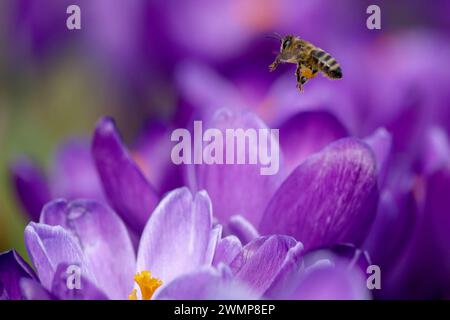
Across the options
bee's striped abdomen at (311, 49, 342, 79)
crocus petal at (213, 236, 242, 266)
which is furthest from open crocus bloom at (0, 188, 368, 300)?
bee's striped abdomen at (311, 49, 342, 79)

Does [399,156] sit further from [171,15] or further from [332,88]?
[171,15]

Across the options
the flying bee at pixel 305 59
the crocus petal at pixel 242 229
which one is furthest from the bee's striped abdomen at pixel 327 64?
the crocus petal at pixel 242 229

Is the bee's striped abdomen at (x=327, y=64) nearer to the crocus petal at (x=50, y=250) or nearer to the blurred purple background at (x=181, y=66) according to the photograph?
the blurred purple background at (x=181, y=66)

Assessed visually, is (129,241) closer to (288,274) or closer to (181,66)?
(288,274)

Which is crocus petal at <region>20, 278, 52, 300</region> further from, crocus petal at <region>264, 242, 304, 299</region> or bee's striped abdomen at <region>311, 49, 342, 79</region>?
bee's striped abdomen at <region>311, 49, 342, 79</region>

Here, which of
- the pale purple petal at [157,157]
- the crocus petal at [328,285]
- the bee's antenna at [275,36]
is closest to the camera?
the crocus petal at [328,285]

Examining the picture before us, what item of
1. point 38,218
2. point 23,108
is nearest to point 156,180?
point 38,218

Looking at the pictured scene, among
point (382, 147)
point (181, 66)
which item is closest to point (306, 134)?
point (382, 147)
